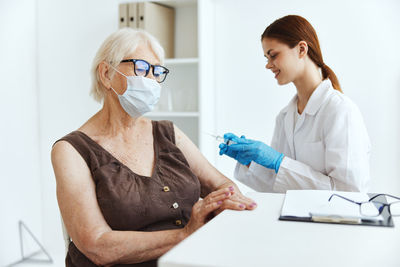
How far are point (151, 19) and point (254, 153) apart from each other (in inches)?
55.9

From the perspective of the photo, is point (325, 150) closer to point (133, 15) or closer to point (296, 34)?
point (296, 34)

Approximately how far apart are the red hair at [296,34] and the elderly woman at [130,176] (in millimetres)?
577

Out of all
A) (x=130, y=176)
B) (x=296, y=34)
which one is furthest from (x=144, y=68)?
(x=296, y=34)

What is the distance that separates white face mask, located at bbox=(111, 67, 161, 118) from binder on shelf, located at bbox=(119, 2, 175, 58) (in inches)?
51.9

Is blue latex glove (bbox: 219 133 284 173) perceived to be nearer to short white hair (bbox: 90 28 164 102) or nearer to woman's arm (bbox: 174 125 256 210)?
woman's arm (bbox: 174 125 256 210)

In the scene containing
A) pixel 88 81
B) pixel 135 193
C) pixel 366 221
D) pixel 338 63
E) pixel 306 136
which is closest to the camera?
pixel 366 221

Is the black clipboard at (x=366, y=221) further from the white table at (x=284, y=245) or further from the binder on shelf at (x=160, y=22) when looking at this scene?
the binder on shelf at (x=160, y=22)

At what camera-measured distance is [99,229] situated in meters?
1.27

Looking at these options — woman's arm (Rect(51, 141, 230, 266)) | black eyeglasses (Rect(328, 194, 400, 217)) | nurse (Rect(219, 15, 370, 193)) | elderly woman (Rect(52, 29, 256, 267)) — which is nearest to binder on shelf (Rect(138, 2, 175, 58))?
nurse (Rect(219, 15, 370, 193))

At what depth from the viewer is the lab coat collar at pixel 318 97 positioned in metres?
1.83

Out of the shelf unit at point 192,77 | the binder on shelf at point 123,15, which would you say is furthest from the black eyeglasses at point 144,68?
the binder on shelf at point 123,15

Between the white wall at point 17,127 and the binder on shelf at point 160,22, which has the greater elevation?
the binder on shelf at point 160,22

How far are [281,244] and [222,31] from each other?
2.32m

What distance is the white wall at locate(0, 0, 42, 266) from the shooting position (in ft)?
9.99
